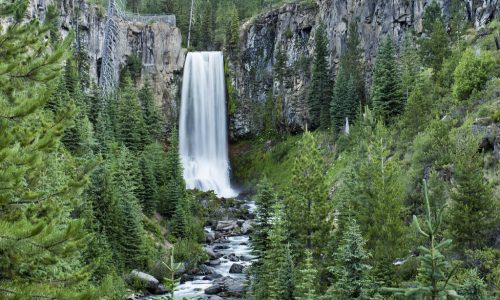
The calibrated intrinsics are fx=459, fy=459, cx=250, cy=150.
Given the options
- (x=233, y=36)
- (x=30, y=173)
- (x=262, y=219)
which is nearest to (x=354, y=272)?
(x=262, y=219)

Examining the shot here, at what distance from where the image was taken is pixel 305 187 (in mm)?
24844

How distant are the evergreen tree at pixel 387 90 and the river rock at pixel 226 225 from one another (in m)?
17.7

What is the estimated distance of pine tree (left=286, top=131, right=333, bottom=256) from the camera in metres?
24.0

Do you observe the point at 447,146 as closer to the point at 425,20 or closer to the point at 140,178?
the point at 140,178

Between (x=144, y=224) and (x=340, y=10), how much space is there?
41.5 m

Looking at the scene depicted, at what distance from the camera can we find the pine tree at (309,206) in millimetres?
24031

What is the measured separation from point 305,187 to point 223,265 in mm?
13031

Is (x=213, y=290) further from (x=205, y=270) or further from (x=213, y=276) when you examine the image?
(x=205, y=270)

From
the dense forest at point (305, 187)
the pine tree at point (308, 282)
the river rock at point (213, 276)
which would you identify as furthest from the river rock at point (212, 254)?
the pine tree at point (308, 282)

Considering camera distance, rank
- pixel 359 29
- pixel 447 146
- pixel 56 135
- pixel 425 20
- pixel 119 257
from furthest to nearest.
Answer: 1. pixel 359 29
2. pixel 425 20
3. pixel 119 257
4. pixel 447 146
5. pixel 56 135

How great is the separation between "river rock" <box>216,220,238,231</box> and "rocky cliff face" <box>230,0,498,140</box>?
23087 millimetres

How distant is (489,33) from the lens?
40.6 meters

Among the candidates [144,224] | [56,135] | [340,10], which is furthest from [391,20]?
[56,135]

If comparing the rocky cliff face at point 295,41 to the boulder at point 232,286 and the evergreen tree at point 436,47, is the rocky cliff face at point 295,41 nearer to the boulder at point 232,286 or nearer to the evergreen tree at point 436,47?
the evergreen tree at point 436,47
